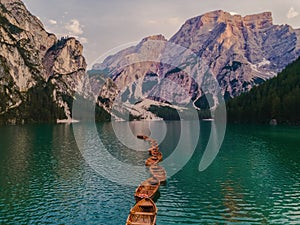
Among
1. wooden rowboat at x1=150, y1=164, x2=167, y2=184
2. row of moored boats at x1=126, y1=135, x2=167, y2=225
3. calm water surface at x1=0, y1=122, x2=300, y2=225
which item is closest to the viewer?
row of moored boats at x1=126, y1=135, x2=167, y2=225

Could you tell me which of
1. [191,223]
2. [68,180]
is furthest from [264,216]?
[68,180]

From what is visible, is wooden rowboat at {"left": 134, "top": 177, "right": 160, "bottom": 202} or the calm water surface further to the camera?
wooden rowboat at {"left": 134, "top": 177, "right": 160, "bottom": 202}

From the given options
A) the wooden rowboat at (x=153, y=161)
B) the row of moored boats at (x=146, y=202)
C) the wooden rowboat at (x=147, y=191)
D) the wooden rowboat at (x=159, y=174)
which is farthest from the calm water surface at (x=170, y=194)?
the wooden rowboat at (x=153, y=161)

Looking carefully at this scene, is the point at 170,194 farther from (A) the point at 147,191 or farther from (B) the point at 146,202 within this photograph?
(B) the point at 146,202

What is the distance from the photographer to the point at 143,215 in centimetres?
3756

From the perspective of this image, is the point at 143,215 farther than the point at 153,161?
No

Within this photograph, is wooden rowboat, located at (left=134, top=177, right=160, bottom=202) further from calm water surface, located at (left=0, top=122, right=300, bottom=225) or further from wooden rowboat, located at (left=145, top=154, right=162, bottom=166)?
wooden rowboat, located at (left=145, top=154, right=162, bottom=166)

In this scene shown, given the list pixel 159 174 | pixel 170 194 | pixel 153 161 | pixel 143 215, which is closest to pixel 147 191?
pixel 170 194

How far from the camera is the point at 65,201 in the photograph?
156 ft

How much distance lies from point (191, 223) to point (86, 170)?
4064 cm

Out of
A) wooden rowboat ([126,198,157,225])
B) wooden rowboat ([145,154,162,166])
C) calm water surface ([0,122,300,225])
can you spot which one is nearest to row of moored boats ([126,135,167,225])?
wooden rowboat ([126,198,157,225])

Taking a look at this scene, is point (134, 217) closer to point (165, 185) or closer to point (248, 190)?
point (165, 185)

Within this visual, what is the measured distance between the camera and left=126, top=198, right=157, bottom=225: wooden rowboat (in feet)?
117

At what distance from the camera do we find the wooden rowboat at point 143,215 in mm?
35581
